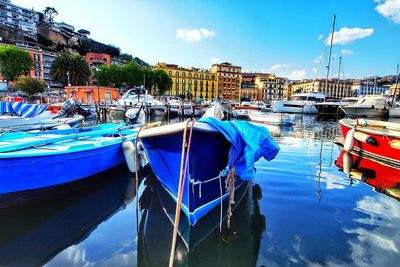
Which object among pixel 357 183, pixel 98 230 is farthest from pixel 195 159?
pixel 357 183

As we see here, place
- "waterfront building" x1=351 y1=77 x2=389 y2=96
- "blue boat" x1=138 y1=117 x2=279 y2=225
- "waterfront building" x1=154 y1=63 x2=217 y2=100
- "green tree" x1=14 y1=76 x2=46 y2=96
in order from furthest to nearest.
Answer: "waterfront building" x1=351 y1=77 x2=389 y2=96
"waterfront building" x1=154 y1=63 x2=217 y2=100
"green tree" x1=14 y1=76 x2=46 y2=96
"blue boat" x1=138 y1=117 x2=279 y2=225

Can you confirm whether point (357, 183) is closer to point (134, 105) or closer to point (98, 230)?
point (98, 230)

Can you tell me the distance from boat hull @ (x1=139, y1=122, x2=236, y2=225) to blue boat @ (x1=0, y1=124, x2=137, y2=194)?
8.06 feet

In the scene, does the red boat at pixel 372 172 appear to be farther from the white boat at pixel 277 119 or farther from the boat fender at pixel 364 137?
the white boat at pixel 277 119

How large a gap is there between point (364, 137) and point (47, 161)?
11.0m

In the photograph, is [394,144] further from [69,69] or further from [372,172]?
[69,69]

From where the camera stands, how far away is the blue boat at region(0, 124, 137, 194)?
5020mm

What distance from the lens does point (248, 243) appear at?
4160 millimetres

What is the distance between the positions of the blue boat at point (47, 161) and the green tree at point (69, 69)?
52.0 metres

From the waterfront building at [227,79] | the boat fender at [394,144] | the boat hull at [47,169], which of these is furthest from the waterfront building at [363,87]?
the boat hull at [47,169]

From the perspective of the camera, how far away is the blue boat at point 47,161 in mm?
5020

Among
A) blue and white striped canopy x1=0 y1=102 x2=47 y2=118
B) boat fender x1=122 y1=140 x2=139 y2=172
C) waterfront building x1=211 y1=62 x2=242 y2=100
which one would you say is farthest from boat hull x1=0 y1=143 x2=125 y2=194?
waterfront building x1=211 y1=62 x2=242 y2=100

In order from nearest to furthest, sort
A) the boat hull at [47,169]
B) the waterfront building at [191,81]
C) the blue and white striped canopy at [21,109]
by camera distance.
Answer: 1. the boat hull at [47,169]
2. the blue and white striped canopy at [21,109]
3. the waterfront building at [191,81]

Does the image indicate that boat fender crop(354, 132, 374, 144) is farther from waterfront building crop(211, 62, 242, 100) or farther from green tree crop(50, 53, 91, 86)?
waterfront building crop(211, 62, 242, 100)
